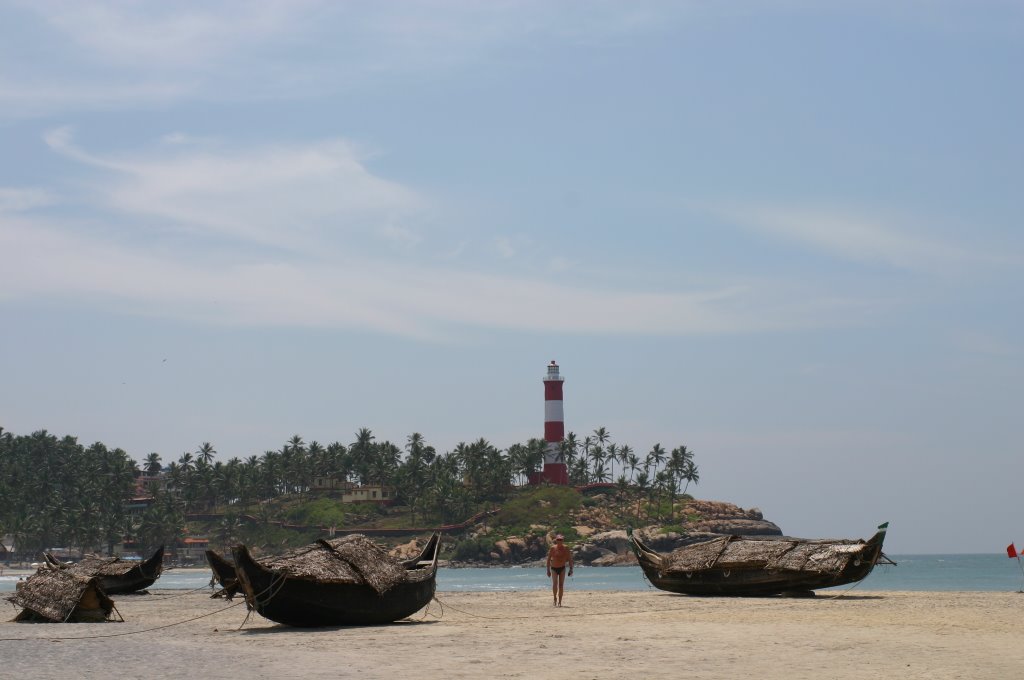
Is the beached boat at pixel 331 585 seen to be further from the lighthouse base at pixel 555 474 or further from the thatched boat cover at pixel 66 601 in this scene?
the lighthouse base at pixel 555 474

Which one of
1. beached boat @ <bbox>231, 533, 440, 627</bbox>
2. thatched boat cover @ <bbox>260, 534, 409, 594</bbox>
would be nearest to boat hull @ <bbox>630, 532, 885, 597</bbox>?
beached boat @ <bbox>231, 533, 440, 627</bbox>

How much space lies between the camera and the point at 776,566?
1188 inches

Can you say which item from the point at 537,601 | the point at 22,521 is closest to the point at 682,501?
the point at 22,521

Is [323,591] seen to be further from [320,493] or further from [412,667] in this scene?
[320,493]

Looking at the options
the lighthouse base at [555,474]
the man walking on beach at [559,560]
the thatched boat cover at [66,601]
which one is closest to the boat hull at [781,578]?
the man walking on beach at [559,560]

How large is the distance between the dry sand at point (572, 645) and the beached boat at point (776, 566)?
2.57 meters

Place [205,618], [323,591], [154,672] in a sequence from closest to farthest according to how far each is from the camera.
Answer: [154,672] → [323,591] → [205,618]

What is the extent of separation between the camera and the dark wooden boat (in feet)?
70.1

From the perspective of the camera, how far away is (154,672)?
15.1 meters

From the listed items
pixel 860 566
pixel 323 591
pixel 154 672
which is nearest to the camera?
pixel 154 672

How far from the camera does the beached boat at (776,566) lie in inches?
1186

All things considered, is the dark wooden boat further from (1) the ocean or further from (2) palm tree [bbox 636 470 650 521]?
(2) palm tree [bbox 636 470 650 521]

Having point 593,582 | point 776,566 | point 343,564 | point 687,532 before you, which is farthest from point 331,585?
point 687,532

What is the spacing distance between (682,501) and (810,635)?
142 meters
